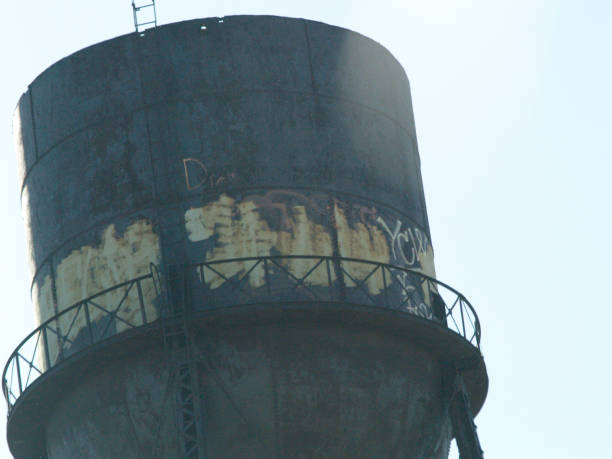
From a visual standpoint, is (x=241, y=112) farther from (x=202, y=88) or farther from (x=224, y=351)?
(x=224, y=351)

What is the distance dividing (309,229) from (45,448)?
241 inches

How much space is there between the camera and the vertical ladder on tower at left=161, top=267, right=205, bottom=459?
26266 millimetres

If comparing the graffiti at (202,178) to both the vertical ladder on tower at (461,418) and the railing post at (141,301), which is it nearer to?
the railing post at (141,301)

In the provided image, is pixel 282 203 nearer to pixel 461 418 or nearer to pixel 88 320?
pixel 88 320

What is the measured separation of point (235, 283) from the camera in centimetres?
2725

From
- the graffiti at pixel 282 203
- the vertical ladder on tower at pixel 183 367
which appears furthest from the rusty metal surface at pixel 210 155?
the vertical ladder on tower at pixel 183 367

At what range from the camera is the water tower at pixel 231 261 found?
26.9 metres

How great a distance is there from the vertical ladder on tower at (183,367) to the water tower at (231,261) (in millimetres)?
33

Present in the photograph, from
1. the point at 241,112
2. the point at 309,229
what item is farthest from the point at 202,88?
the point at 309,229

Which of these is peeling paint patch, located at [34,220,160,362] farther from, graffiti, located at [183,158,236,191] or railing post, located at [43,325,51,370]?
graffiti, located at [183,158,236,191]

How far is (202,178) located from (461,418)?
5.90 metres

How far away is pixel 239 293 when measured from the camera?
27.2m

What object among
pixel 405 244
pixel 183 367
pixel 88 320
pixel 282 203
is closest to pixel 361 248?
pixel 405 244

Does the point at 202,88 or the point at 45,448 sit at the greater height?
the point at 202,88
